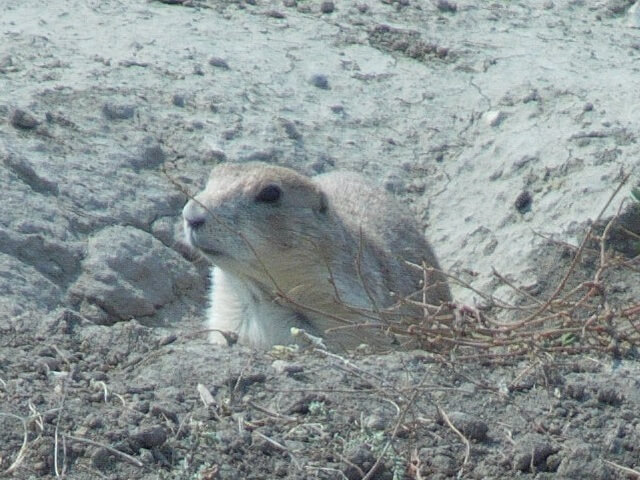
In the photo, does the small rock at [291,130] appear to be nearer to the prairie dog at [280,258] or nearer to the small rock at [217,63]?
the small rock at [217,63]

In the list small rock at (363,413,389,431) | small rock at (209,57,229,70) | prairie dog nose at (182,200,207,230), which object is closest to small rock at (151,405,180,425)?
small rock at (363,413,389,431)

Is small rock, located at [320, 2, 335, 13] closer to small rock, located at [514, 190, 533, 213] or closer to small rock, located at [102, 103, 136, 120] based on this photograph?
small rock, located at [102, 103, 136, 120]

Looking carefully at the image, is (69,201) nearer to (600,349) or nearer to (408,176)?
(408,176)

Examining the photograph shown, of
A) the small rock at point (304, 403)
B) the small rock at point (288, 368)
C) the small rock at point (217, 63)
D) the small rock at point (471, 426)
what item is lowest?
the small rock at point (217, 63)

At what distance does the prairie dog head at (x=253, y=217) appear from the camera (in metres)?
6.45

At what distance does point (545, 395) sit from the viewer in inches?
193

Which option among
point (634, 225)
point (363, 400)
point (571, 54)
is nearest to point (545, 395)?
point (363, 400)

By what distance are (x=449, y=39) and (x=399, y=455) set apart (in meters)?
5.62

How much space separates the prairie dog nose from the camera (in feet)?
21.0

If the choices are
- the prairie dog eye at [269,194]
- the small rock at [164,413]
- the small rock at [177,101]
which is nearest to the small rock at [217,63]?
the small rock at [177,101]

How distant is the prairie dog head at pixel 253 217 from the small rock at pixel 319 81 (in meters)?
2.16

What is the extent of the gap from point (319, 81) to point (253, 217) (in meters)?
2.58

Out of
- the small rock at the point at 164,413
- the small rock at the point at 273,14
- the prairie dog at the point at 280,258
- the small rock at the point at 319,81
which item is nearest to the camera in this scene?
the small rock at the point at 164,413

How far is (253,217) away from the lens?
22.1 feet
